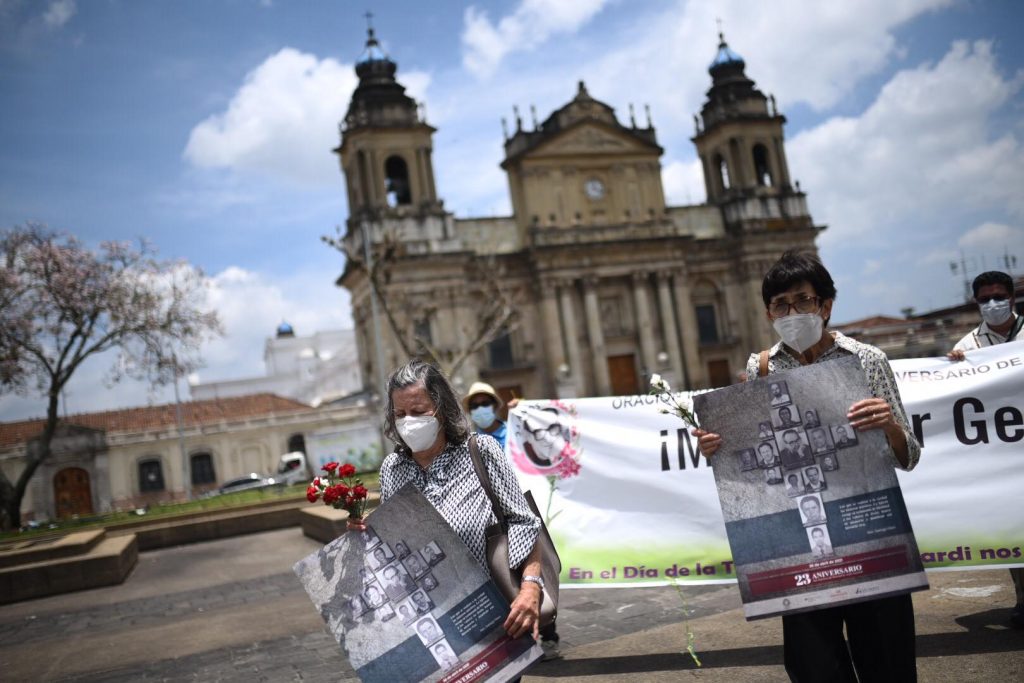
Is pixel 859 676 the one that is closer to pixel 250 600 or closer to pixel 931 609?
pixel 931 609

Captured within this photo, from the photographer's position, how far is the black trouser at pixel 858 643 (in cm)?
299

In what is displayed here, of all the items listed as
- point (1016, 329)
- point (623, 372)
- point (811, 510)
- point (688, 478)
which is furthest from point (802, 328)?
point (623, 372)

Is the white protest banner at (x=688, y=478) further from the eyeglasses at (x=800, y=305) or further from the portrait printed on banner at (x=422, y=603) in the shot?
the portrait printed on banner at (x=422, y=603)

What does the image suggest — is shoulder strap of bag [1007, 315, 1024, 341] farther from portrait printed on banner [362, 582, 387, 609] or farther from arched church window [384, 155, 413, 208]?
arched church window [384, 155, 413, 208]

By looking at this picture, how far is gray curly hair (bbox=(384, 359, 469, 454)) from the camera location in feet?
10.9

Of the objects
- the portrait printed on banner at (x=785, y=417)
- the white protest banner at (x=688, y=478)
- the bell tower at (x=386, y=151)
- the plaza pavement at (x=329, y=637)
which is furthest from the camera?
the bell tower at (x=386, y=151)

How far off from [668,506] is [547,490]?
0.94m

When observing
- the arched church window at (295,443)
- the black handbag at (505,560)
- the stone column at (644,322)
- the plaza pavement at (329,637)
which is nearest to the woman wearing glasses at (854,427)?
the black handbag at (505,560)

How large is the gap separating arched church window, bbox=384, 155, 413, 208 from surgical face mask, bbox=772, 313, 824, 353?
3947cm

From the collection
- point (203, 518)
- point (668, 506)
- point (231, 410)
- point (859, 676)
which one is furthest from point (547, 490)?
point (231, 410)

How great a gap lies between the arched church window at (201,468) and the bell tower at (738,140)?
105ft

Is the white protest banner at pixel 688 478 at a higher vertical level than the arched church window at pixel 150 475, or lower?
lower

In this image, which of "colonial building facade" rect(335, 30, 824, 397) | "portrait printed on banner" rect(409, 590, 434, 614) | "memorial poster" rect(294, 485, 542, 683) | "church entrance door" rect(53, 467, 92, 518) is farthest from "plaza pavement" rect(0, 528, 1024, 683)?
"church entrance door" rect(53, 467, 92, 518)

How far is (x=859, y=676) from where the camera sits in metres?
3.10
